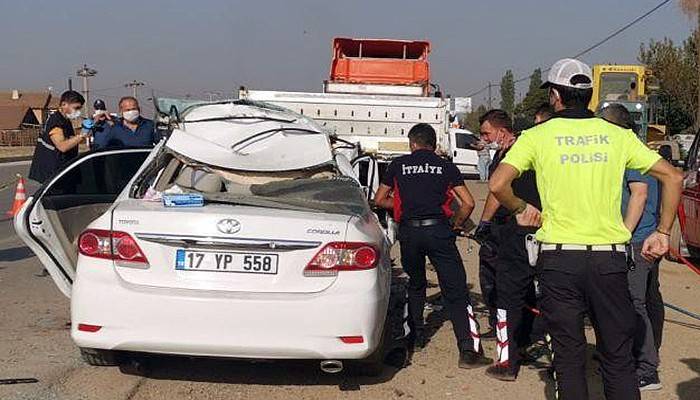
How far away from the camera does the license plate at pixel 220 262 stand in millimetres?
4949

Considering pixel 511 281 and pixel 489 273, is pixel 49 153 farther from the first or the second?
pixel 511 281

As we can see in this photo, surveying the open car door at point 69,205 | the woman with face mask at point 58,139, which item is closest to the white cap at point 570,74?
the open car door at point 69,205

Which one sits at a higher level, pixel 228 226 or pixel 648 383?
pixel 228 226

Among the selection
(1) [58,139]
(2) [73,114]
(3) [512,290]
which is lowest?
(3) [512,290]

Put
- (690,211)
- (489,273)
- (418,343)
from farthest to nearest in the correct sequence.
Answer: (690,211) → (489,273) → (418,343)

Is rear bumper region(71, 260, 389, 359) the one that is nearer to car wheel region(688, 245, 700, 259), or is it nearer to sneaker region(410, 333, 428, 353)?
sneaker region(410, 333, 428, 353)

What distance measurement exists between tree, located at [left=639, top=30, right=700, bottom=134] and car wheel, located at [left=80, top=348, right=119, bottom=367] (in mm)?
38215

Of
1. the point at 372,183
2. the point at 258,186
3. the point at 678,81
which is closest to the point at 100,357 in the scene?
the point at 258,186

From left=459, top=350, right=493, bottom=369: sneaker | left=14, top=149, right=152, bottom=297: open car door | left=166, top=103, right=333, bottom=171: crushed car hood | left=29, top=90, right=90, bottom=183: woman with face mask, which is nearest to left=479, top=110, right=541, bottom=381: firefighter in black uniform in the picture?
left=459, top=350, right=493, bottom=369: sneaker

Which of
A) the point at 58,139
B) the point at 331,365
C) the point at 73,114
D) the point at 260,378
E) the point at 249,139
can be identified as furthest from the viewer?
the point at 73,114

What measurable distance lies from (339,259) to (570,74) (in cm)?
171

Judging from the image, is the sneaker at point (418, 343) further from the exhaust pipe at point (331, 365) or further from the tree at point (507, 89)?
the tree at point (507, 89)

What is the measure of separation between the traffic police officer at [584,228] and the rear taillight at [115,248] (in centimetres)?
219

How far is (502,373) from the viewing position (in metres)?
5.82
